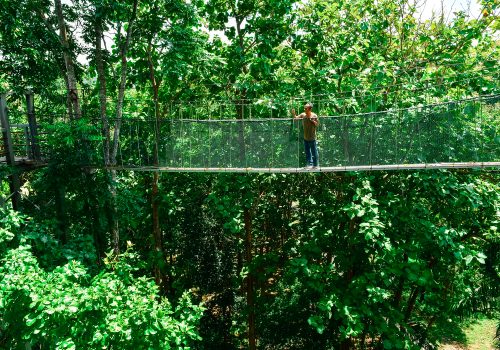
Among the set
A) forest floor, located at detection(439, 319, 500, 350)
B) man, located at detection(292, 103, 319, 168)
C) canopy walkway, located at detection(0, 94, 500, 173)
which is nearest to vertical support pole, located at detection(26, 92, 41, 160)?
canopy walkway, located at detection(0, 94, 500, 173)

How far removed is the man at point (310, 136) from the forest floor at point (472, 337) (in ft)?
21.4

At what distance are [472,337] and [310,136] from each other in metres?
8.30

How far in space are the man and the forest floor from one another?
654 cm

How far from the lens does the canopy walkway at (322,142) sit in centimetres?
532

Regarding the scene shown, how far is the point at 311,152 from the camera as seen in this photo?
5.81m

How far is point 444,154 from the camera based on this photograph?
5277mm

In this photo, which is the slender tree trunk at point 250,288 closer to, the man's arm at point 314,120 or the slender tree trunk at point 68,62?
the man's arm at point 314,120

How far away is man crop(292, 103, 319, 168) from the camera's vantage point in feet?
18.3

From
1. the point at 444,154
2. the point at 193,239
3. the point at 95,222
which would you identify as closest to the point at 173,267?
the point at 193,239

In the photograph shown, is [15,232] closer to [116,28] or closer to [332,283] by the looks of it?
[116,28]

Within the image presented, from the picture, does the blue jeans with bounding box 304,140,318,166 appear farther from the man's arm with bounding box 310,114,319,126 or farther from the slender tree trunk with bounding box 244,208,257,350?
the slender tree trunk with bounding box 244,208,257,350

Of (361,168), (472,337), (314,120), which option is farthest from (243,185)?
(472,337)

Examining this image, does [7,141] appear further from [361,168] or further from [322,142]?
[361,168]

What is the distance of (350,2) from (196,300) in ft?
21.1
